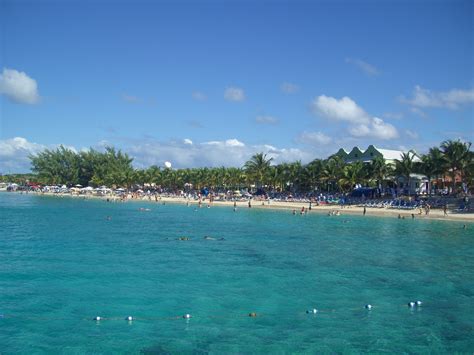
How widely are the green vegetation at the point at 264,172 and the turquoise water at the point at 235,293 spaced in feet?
67.3

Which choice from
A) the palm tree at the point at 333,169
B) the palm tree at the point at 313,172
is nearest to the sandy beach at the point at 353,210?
the palm tree at the point at 333,169

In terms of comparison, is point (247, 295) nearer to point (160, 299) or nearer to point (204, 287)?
point (204, 287)

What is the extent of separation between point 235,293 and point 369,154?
5473cm

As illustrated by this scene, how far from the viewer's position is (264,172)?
8262cm

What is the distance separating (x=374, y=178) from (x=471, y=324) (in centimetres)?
4843

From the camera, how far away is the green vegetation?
54053mm

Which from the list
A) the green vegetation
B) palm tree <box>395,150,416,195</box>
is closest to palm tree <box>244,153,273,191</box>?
the green vegetation

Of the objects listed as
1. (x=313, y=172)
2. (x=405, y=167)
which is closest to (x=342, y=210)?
(x=405, y=167)

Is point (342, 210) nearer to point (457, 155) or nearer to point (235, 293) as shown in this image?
point (457, 155)

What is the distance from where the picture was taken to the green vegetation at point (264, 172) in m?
54.1

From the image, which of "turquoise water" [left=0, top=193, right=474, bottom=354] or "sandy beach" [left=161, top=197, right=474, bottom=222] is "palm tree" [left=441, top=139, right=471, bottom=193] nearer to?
"sandy beach" [left=161, top=197, right=474, bottom=222]

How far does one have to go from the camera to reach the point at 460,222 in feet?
150

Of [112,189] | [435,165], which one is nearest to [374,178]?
[435,165]

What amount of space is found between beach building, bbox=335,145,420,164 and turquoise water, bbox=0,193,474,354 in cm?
3244
